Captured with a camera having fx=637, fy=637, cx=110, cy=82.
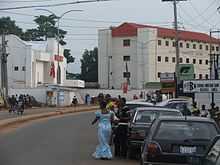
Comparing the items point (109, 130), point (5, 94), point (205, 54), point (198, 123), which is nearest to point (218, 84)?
point (109, 130)

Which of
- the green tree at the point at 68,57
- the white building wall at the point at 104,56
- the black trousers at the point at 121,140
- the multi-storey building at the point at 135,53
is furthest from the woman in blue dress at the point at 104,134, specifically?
the green tree at the point at 68,57

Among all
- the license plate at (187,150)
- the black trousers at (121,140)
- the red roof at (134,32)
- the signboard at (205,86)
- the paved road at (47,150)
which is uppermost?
the red roof at (134,32)

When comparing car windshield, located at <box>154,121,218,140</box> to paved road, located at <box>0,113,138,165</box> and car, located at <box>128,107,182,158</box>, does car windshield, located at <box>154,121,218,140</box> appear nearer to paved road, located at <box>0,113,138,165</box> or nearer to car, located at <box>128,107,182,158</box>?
car, located at <box>128,107,182,158</box>

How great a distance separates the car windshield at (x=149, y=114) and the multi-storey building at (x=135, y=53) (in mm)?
93198

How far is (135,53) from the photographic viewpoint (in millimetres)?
117000

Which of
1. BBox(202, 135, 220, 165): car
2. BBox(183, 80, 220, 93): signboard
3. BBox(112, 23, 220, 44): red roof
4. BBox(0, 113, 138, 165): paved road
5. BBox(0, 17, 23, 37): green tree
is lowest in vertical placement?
BBox(0, 113, 138, 165): paved road

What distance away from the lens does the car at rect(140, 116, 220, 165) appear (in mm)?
12334

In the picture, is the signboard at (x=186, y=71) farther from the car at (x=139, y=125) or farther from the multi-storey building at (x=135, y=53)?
the multi-storey building at (x=135, y=53)

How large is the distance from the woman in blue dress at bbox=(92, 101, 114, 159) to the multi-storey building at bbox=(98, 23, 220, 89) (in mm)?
93410

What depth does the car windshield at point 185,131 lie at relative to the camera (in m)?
12.7

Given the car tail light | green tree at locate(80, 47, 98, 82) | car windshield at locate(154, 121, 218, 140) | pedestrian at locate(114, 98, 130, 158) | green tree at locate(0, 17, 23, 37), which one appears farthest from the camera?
green tree at locate(80, 47, 98, 82)

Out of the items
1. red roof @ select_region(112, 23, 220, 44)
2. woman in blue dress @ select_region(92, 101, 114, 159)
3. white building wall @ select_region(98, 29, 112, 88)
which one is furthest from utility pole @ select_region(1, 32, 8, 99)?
woman in blue dress @ select_region(92, 101, 114, 159)

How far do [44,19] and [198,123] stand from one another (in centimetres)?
12455

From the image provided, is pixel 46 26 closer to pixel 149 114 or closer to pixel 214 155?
pixel 149 114
